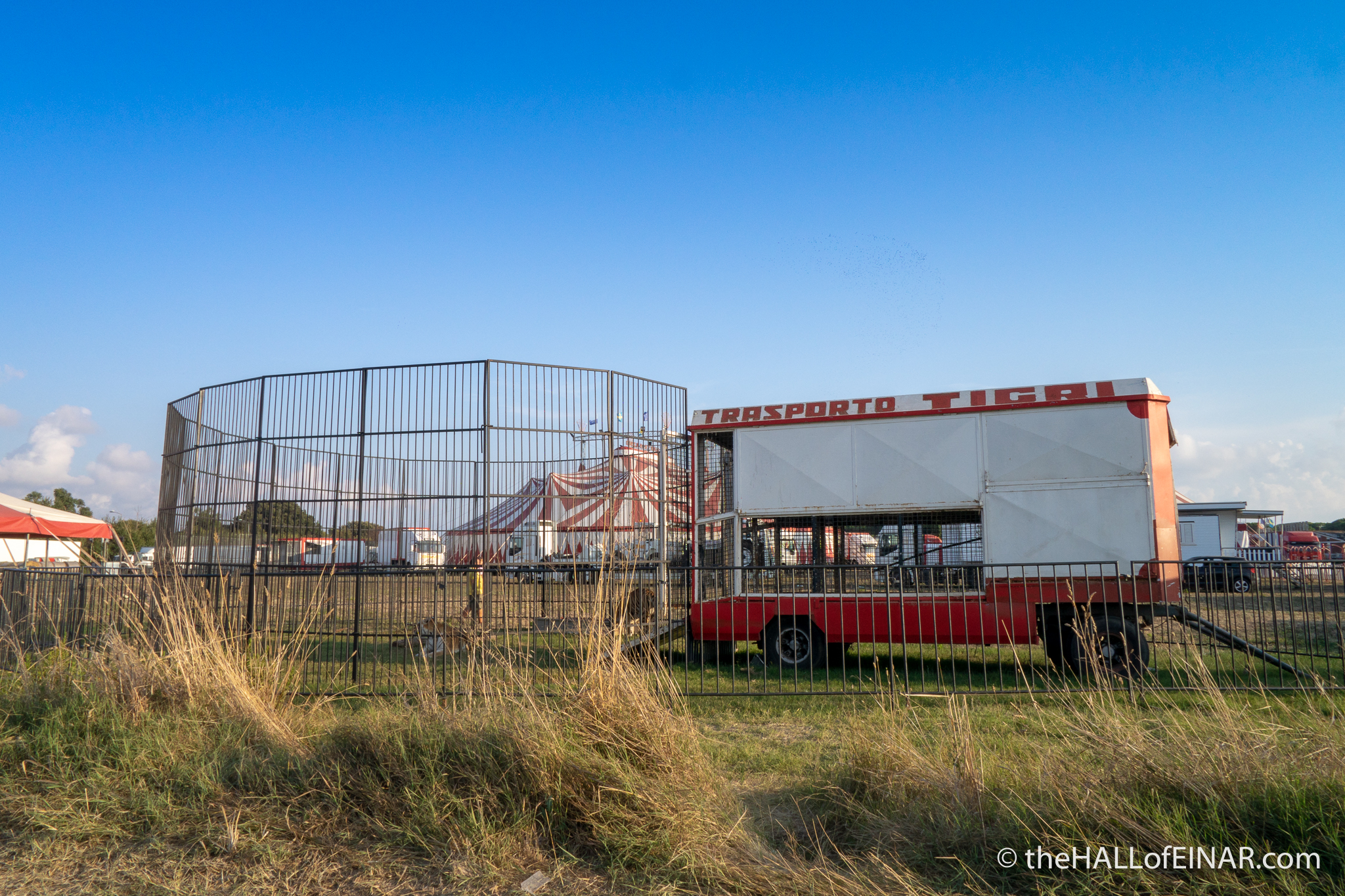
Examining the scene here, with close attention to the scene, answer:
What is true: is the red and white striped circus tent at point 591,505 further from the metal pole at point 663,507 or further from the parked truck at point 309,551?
the parked truck at point 309,551

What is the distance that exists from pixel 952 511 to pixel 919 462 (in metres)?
0.96

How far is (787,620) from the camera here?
1061cm

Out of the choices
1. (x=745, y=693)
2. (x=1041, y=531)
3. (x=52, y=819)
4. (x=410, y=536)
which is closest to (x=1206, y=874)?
(x=745, y=693)

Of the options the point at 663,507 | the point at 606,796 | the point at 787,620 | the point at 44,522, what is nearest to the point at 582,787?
the point at 606,796

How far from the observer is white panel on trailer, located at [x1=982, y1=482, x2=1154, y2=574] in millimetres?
9344

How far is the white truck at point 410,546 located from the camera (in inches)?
477

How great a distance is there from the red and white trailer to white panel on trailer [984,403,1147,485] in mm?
16

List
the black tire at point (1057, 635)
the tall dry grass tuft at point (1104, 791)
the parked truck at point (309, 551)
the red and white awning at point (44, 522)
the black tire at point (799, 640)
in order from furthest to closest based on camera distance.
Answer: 1. the red and white awning at point (44, 522)
2. the parked truck at point (309, 551)
3. the black tire at point (799, 640)
4. the black tire at point (1057, 635)
5. the tall dry grass tuft at point (1104, 791)

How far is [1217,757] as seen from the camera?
384cm

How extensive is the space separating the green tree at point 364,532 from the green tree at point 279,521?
1.02ft

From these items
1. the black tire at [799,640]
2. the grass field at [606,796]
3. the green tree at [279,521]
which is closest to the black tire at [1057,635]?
the black tire at [799,640]

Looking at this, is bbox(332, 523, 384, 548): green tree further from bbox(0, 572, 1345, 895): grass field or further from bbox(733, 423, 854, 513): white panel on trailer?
bbox(0, 572, 1345, 895): grass field

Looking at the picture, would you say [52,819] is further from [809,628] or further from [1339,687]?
[1339,687]

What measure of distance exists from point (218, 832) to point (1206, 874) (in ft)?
16.2
